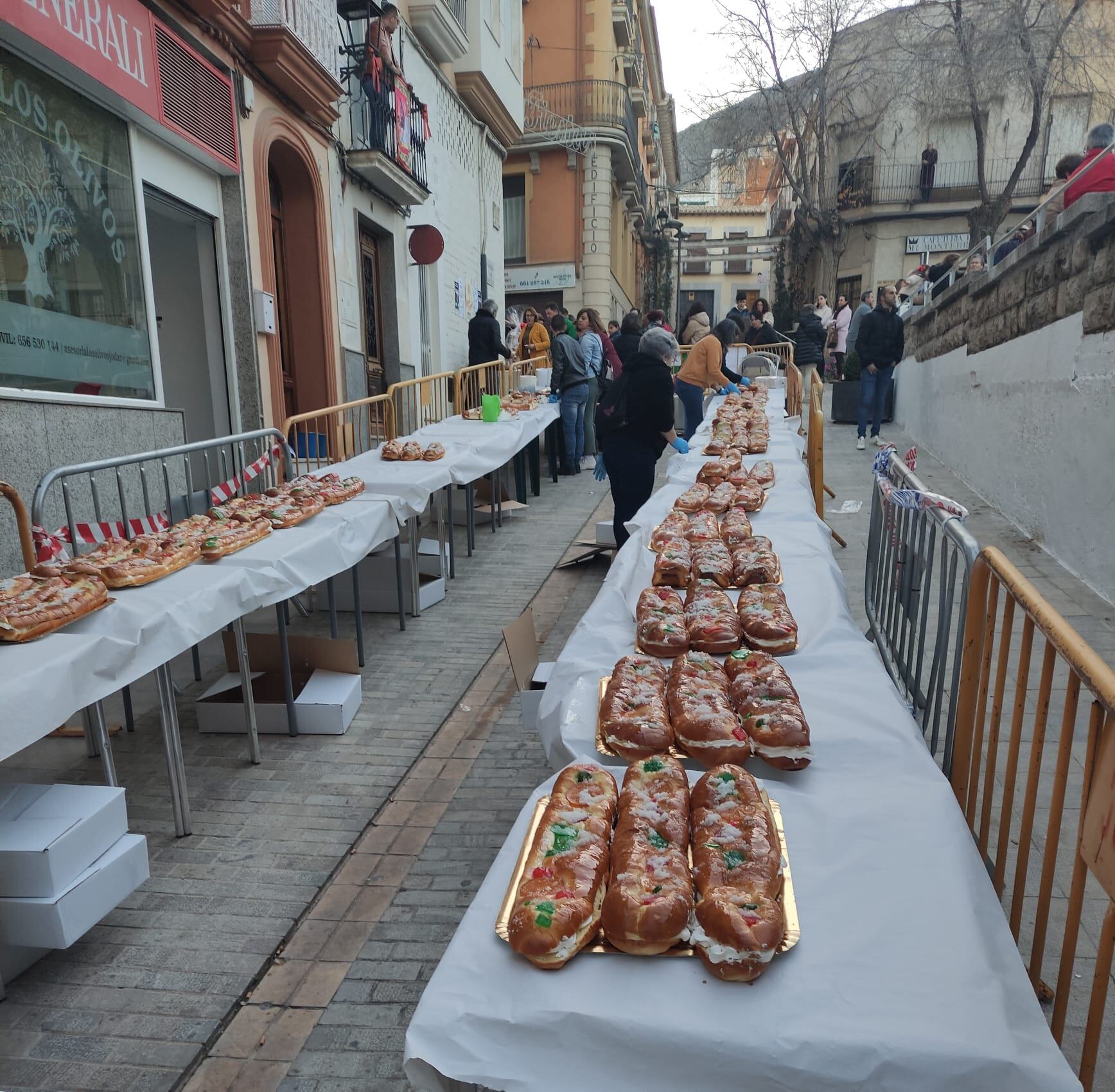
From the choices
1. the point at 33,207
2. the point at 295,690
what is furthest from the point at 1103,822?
the point at 33,207

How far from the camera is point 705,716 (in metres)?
2.22

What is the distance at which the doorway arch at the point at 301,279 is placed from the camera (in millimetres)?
9914

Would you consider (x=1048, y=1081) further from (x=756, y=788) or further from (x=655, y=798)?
(x=655, y=798)

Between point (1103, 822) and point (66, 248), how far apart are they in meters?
7.43

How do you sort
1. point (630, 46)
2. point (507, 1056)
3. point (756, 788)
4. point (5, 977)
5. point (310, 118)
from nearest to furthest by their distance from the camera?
point (507, 1056)
point (756, 788)
point (5, 977)
point (310, 118)
point (630, 46)

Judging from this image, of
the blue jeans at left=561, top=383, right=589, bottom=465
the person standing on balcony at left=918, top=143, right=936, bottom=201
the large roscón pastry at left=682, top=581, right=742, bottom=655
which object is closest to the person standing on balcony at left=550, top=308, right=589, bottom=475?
the blue jeans at left=561, top=383, right=589, bottom=465

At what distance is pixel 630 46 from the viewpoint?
1069 inches

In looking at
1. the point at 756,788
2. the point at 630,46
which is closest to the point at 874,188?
the point at 630,46

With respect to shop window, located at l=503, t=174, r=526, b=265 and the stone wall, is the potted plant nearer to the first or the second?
the stone wall

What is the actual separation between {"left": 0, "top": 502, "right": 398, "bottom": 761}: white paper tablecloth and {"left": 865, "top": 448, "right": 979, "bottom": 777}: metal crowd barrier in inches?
114

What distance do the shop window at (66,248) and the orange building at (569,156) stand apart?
60.9 feet

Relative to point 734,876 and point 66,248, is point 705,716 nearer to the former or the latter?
point 734,876

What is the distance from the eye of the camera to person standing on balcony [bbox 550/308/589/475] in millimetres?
11133

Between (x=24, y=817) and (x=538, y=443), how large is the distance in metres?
9.78
